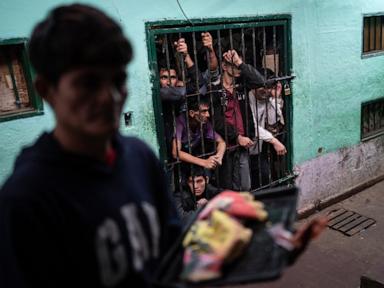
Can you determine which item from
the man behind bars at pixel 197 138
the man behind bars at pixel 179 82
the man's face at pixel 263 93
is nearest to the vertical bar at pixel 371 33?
the man's face at pixel 263 93

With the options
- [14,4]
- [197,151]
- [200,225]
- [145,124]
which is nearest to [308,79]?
[197,151]

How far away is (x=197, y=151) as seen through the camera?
4.25 m

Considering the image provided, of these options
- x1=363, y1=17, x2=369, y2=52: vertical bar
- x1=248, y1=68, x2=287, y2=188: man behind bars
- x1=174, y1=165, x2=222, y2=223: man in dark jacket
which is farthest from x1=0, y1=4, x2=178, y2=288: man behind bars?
x1=363, y1=17, x2=369, y2=52: vertical bar

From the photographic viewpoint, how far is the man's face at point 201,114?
13.3 feet

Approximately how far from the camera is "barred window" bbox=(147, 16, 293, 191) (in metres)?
3.79

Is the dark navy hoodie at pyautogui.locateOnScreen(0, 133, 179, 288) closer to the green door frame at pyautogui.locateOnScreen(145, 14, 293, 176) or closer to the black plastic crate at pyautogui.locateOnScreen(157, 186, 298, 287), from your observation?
the black plastic crate at pyautogui.locateOnScreen(157, 186, 298, 287)

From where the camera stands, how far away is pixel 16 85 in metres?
2.99

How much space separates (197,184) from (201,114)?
0.76m

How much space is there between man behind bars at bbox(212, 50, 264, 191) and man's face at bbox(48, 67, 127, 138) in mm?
3056

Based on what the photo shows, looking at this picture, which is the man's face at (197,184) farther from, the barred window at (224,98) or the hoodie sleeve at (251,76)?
the hoodie sleeve at (251,76)

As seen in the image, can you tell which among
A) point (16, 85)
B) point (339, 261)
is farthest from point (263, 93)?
point (16, 85)

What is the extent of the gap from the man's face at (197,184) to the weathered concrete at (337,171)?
4.90ft

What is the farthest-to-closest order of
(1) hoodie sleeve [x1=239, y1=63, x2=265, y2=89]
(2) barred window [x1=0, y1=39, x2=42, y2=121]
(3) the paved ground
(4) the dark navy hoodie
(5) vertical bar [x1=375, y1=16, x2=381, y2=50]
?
(5) vertical bar [x1=375, y1=16, x2=381, y2=50]
(1) hoodie sleeve [x1=239, y1=63, x2=265, y2=89]
(3) the paved ground
(2) barred window [x1=0, y1=39, x2=42, y2=121]
(4) the dark navy hoodie

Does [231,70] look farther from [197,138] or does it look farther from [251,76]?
[197,138]
